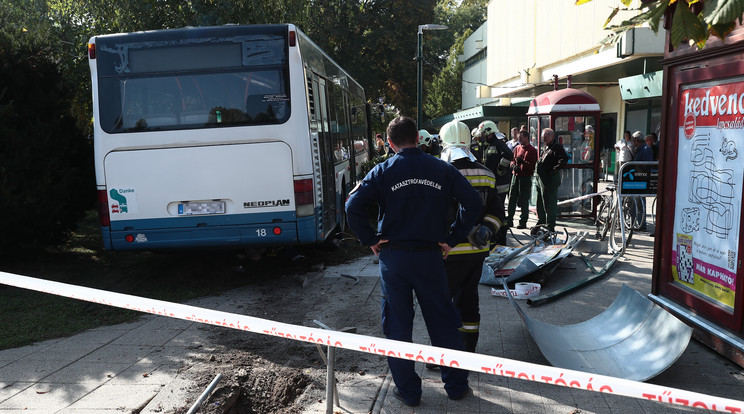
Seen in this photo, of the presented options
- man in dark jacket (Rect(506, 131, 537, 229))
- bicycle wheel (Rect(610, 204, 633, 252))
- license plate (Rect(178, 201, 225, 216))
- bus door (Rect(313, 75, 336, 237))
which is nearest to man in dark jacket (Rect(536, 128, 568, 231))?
man in dark jacket (Rect(506, 131, 537, 229))

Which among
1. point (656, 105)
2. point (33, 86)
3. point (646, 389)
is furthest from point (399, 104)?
point (646, 389)

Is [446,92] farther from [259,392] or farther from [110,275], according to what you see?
[259,392]

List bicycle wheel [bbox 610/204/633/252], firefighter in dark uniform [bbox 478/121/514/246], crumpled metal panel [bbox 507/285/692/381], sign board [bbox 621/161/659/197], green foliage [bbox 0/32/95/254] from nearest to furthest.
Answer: crumpled metal panel [bbox 507/285/692/381] → green foliage [bbox 0/32/95/254] → sign board [bbox 621/161/659/197] → bicycle wheel [bbox 610/204/633/252] → firefighter in dark uniform [bbox 478/121/514/246]

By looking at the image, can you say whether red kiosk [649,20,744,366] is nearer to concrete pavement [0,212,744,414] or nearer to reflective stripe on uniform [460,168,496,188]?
concrete pavement [0,212,744,414]

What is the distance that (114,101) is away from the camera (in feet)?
22.9

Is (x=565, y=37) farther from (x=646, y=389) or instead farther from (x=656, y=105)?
(x=646, y=389)

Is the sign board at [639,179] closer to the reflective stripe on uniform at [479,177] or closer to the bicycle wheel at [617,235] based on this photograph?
the bicycle wheel at [617,235]

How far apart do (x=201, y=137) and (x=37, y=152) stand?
2723mm

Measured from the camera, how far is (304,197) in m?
7.09

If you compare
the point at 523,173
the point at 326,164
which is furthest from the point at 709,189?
the point at 523,173

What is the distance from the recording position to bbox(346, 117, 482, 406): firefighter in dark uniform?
381 centimetres

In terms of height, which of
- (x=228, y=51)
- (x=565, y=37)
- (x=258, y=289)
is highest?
(x=565, y=37)

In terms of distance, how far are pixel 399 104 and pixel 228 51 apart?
1041 inches

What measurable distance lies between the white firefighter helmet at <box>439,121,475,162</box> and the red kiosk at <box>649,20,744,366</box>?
157 cm
